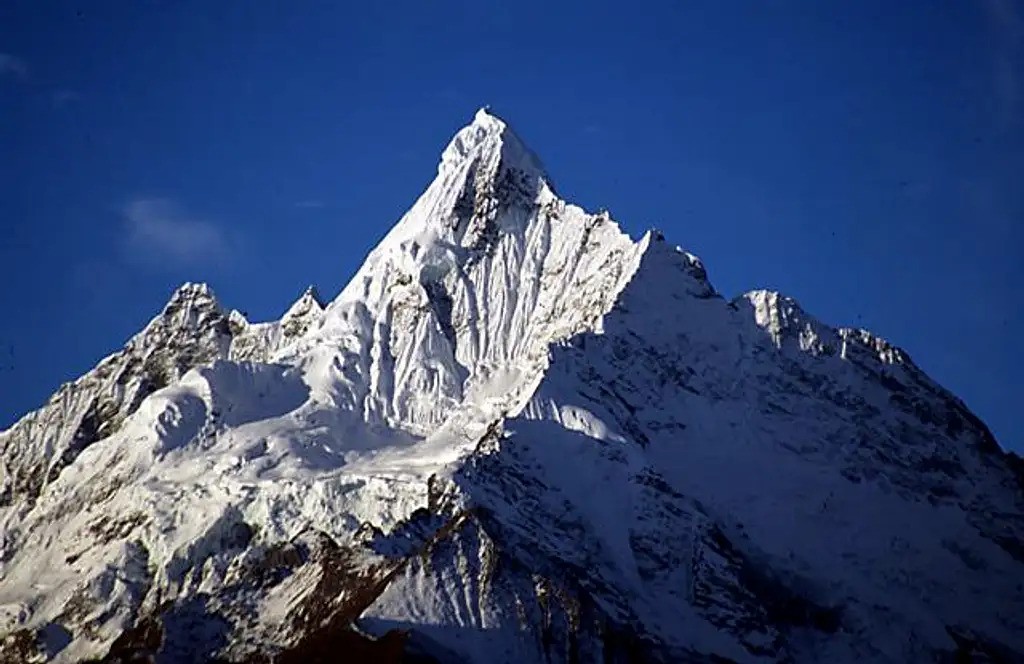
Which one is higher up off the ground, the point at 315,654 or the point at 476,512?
the point at 476,512

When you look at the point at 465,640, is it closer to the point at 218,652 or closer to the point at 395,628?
the point at 395,628

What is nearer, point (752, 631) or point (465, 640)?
point (465, 640)

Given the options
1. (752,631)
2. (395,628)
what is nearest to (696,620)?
(752,631)

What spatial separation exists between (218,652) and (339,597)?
33.9 feet

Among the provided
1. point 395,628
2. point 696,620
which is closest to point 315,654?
point 395,628

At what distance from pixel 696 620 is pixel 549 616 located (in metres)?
17.1

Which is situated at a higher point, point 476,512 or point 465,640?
point 476,512

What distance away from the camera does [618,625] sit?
627 feet

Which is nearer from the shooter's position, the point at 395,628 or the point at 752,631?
the point at 395,628

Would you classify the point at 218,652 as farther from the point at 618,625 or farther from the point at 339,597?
the point at 618,625

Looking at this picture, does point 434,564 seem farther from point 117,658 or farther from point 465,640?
point 117,658

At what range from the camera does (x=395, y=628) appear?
582 feet

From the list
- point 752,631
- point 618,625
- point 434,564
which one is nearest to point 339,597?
point 434,564

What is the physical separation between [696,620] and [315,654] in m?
35.3
